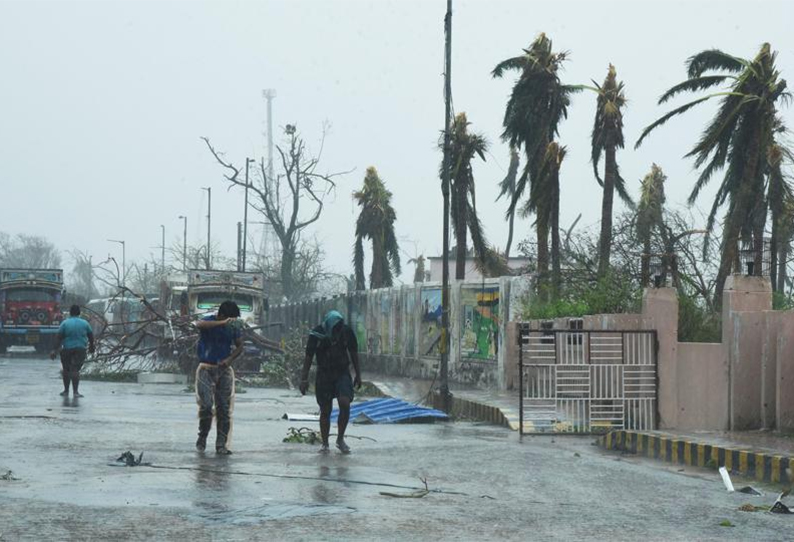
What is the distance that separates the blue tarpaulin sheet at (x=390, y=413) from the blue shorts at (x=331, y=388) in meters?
4.97

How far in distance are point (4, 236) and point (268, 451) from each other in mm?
180088

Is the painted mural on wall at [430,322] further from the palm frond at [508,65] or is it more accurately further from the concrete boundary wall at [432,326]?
the palm frond at [508,65]

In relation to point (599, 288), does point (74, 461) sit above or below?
below

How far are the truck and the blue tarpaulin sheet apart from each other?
99.0 feet

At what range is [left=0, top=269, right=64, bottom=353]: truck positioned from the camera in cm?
4978

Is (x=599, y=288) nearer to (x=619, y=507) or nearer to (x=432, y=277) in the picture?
(x=619, y=507)

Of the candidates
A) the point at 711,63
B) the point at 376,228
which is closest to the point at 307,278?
the point at 376,228

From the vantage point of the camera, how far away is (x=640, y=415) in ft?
64.4

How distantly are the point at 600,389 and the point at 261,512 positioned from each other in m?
10.8

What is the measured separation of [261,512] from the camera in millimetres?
9555

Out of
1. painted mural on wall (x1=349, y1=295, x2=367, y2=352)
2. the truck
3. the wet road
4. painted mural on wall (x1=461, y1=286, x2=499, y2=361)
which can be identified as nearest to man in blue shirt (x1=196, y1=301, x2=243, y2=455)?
the wet road

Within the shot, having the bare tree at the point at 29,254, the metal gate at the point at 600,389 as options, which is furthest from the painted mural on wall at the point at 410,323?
the bare tree at the point at 29,254

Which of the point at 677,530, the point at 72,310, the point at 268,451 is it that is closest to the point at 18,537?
the point at 677,530

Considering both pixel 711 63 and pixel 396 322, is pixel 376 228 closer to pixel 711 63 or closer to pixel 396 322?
pixel 396 322
